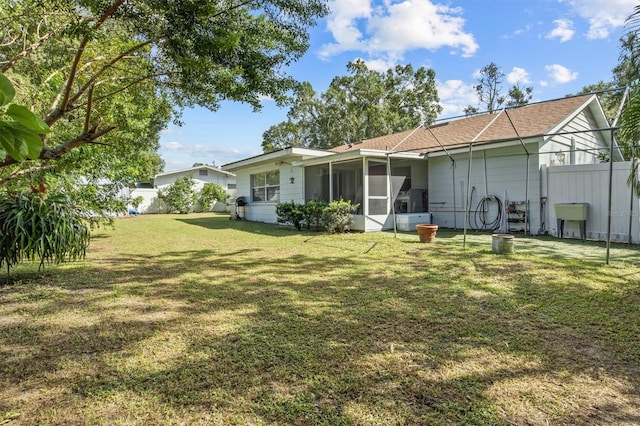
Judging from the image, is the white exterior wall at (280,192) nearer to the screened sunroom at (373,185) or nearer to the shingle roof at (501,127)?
the screened sunroom at (373,185)

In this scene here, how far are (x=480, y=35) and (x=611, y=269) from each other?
1098 centimetres

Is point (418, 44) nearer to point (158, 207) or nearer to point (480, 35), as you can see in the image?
point (480, 35)

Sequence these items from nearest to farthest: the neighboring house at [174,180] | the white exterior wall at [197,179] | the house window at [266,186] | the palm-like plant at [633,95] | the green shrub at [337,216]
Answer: the palm-like plant at [633,95] → the green shrub at [337,216] → the house window at [266,186] → the neighboring house at [174,180] → the white exterior wall at [197,179]

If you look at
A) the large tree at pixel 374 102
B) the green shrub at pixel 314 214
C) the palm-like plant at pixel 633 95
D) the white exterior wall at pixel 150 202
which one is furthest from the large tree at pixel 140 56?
the large tree at pixel 374 102

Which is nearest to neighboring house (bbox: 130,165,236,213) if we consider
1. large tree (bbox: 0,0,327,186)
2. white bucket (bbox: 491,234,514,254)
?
large tree (bbox: 0,0,327,186)

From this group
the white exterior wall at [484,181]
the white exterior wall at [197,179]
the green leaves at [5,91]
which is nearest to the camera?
the green leaves at [5,91]

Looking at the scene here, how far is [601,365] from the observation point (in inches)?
102

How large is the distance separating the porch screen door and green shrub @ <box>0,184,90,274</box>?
7.85 m

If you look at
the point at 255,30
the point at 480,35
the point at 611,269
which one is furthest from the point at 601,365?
the point at 480,35

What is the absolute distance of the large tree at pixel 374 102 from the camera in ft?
90.7

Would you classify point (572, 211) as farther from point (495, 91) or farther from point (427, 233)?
point (495, 91)

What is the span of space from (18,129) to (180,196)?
25939 millimetres

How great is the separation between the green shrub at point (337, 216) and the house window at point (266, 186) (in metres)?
4.68

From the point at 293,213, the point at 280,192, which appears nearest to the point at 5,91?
the point at 293,213
